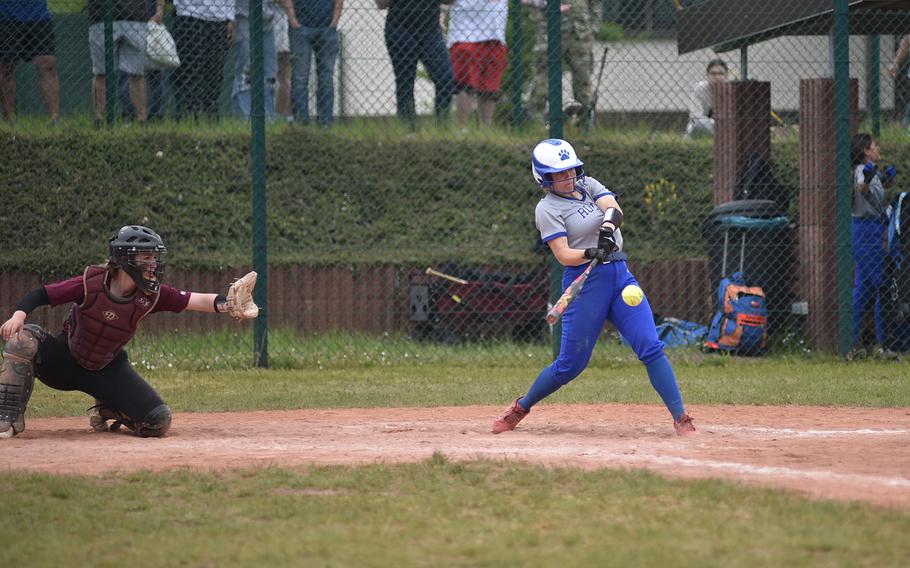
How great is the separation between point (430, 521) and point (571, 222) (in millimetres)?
2751

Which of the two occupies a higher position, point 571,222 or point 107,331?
point 571,222

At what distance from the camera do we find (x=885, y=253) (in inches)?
468

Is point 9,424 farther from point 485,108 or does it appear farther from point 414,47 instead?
point 485,108

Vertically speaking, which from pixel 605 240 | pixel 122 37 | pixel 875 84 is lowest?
pixel 605 240

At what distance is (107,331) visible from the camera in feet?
23.7

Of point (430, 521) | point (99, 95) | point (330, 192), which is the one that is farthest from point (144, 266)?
point (330, 192)

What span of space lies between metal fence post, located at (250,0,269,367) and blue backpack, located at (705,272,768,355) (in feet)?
14.5

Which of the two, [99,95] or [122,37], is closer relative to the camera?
[122,37]

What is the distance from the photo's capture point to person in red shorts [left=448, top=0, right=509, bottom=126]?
13523 millimetres

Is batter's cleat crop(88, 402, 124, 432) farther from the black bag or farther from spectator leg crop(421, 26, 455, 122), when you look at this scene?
the black bag

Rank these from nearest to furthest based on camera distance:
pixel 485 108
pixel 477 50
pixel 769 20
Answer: pixel 769 20, pixel 477 50, pixel 485 108

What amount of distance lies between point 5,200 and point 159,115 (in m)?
1.91

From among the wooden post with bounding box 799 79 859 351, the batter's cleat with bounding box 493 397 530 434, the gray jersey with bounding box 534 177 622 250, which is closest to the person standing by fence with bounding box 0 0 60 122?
the gray jersey with bounding box 534 177 622 250

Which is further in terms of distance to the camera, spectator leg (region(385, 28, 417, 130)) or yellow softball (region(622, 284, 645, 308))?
spectator leg (region(385, 28, 417, 130))
